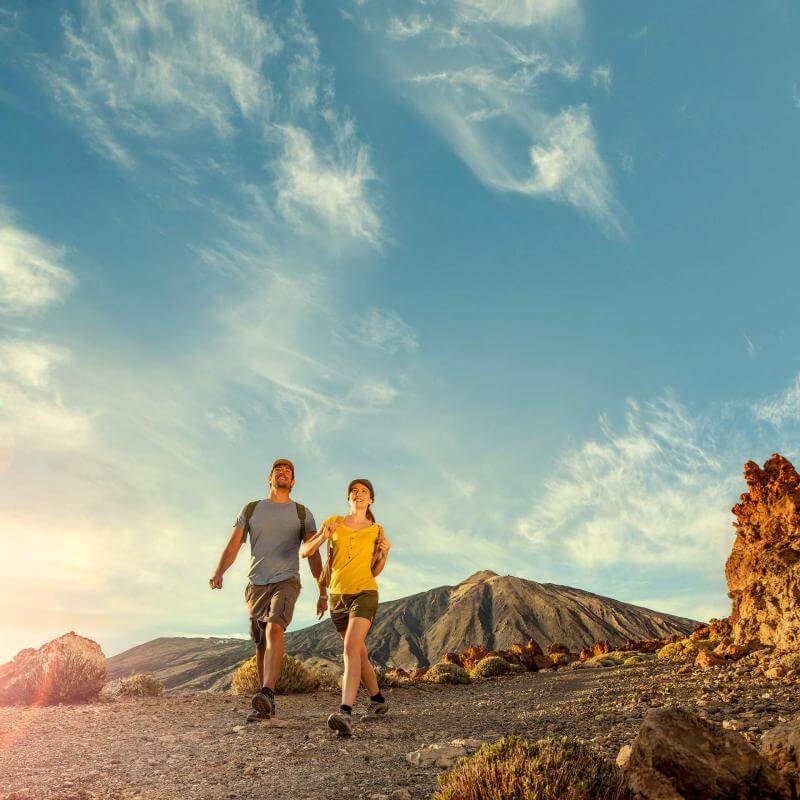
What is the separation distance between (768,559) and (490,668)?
8527mm

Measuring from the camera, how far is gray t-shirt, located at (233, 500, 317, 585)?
733 cm

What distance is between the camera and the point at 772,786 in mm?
3602

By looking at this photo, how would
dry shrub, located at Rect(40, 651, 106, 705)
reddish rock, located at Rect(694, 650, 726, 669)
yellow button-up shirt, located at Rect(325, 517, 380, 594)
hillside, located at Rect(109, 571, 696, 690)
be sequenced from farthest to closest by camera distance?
hillside, located at Rect(109, 571, 696, 690) → reddish rock, located at Rect(694, 650, 726, 669) → dry shrub, located at Rect(40, 651, 106, 705) → yellow button-up shirt, located at Rect(325, 517, 380, 594)

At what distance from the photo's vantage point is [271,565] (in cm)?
733

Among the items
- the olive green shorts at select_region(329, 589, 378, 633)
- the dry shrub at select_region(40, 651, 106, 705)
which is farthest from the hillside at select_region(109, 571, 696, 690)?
the olive green shorts at select_region(329, 589, 378, 633)

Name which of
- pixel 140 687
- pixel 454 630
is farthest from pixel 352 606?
pixel 454 630

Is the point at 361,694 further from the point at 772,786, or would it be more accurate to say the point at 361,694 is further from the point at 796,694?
the point at 772,786

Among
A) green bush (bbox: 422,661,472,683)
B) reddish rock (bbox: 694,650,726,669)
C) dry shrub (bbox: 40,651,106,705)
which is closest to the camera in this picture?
dry shrub (bbox: 40,651,106,705)

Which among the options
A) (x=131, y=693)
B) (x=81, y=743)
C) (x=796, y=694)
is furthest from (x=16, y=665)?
(x=796, y=694)

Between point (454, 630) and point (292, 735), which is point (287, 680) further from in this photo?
point (454, 630)

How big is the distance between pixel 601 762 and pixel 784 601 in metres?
12.9

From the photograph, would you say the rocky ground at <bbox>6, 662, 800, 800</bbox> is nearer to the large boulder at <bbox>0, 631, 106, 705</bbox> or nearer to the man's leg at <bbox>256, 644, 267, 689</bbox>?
the man's leg at <bbox>256, 644, 267, 689</bbox>

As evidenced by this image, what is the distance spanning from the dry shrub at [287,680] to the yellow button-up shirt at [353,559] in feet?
19.0

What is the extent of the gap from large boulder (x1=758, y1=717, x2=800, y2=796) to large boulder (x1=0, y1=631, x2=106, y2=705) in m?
11.2
